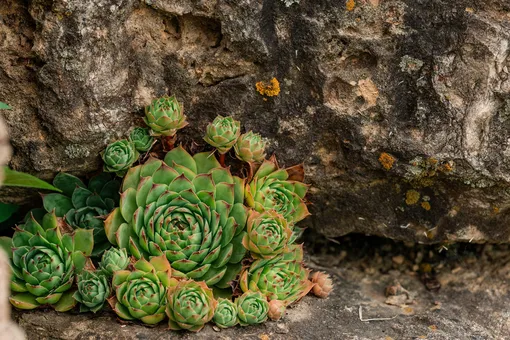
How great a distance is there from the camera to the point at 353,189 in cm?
374

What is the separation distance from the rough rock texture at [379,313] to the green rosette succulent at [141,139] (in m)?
0.77

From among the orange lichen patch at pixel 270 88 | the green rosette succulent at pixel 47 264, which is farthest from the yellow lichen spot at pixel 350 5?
the green rosette succulent at pixel 47 264

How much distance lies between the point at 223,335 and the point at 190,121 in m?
1.07

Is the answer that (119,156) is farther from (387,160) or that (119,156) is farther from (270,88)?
(387,160)

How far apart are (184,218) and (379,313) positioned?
1079 mm

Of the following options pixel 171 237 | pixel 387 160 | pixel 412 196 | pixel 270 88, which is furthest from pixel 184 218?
pixel 412 196

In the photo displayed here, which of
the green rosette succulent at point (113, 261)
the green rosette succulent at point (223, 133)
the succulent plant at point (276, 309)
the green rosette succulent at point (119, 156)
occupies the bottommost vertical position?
the succulent plant at point (276, 309)

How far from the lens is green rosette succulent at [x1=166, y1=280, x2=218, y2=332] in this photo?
9.82ft

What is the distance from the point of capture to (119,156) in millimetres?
3322

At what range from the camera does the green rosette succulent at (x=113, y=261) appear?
311cm

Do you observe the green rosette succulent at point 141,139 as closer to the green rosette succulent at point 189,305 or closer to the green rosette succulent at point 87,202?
the green rosette succulent at point 87,202

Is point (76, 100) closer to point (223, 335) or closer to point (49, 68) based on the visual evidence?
point (49, 68)

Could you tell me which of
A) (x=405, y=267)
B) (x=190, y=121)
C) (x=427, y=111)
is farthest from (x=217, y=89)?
(x=405, y=267)

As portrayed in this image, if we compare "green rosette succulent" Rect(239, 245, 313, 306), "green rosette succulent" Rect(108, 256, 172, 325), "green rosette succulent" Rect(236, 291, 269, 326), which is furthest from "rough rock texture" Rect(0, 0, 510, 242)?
"green rosette succulent" Rect(236, 291, 269, 326)
